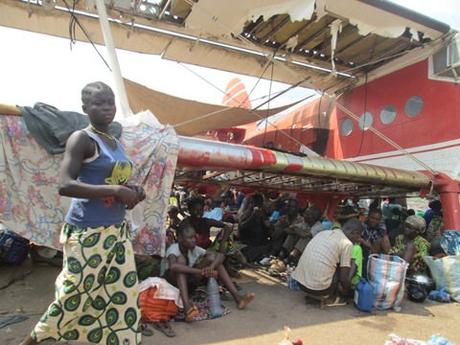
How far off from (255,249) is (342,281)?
2.60 meters

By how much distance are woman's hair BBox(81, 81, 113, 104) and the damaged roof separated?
169 inches

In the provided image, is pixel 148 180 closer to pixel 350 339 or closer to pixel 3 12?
pixel 350 339

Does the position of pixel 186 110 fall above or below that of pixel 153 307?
above

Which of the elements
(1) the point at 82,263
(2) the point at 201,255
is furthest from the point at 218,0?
(1) the point at 82,263

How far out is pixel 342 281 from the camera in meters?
4.36

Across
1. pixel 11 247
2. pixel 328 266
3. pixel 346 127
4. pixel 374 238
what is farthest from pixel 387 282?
pixel 346 127

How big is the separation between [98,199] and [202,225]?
3487 mm

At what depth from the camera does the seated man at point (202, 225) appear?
5297 millimetres

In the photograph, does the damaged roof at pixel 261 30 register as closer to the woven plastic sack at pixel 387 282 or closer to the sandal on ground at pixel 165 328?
the woven plastic sack at pixel 387 282

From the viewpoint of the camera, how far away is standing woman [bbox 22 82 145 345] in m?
2.07

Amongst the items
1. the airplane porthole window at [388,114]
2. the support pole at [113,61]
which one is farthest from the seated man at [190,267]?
the airplane porthole window at [388,114]

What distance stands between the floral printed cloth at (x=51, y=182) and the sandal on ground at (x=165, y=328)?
74 cm

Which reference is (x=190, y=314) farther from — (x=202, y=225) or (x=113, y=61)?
(x=113, y=61)

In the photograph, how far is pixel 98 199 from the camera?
2127 millimetres
